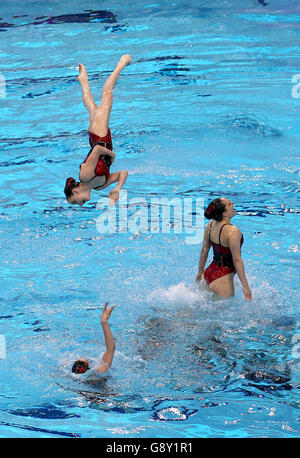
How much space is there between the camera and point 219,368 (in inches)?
211

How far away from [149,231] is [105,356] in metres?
3.11

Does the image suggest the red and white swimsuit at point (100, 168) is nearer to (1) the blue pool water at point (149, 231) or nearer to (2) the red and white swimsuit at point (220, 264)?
(1) the blue pool water at point (149, 231)

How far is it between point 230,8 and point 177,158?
706 cm

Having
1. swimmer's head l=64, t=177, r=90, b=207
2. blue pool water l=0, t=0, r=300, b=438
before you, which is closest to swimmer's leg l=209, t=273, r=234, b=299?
blue pool water l=0, t=0, r=300, b=438

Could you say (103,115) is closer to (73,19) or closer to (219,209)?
(219,209)

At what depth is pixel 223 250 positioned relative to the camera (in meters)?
5.93

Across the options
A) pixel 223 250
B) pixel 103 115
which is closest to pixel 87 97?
pixel 103 115

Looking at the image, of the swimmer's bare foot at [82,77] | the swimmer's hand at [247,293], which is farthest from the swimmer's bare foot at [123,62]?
the swimmer's hand at [247,293]

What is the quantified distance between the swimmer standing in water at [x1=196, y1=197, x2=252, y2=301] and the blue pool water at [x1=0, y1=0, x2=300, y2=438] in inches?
8.1

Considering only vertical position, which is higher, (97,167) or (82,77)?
(82,77)

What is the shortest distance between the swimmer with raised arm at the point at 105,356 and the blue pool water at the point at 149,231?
5.9 inches
